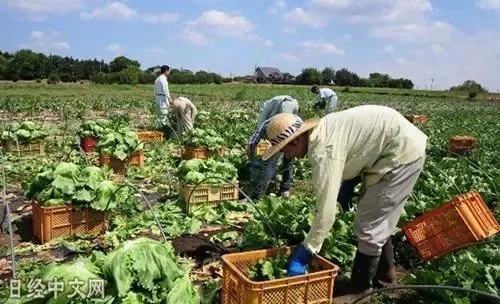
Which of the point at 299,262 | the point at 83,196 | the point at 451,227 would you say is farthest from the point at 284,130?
the point at 83,196

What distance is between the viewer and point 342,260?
15.0 ft

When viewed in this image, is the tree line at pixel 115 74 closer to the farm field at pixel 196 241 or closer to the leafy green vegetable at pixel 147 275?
the farm field at pixel 196 241

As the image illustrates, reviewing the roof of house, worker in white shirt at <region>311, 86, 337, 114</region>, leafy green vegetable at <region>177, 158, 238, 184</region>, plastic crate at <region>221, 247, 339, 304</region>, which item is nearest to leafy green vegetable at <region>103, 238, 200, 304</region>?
plastic crate at <region>221, 247, 339, 304</region>

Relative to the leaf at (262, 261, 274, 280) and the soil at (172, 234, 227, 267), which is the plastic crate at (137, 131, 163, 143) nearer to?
the soil at (172, 234, 227, 267)

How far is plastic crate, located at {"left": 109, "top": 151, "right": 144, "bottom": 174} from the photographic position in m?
8.40

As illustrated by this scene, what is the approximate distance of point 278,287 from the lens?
10.7 feet

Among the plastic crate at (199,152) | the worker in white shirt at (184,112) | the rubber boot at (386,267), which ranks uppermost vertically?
the worker in white shirt at (184,112)

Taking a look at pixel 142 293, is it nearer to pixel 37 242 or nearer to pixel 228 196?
pixel 37 242

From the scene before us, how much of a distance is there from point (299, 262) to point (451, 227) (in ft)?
5.11

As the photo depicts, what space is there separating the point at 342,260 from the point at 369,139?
1.42 metres

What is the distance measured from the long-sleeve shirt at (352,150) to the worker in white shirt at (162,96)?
325 inches

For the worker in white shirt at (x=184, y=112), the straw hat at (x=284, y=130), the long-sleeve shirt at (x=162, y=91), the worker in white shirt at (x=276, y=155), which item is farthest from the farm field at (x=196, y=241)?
Result: the long-sleeve shirt at (x=162, y=91)

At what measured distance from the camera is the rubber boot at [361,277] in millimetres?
4051

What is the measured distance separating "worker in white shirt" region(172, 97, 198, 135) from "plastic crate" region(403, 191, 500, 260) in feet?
25.1
